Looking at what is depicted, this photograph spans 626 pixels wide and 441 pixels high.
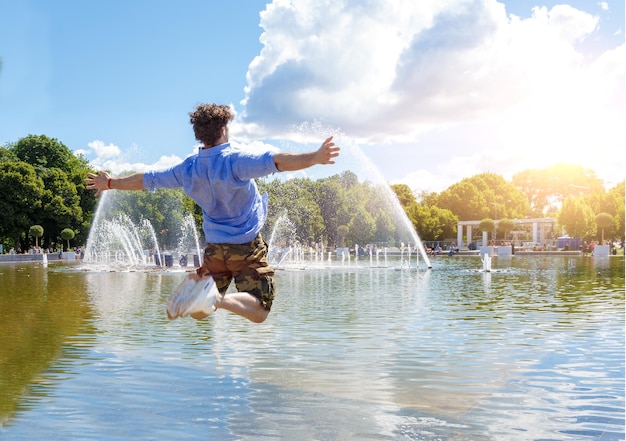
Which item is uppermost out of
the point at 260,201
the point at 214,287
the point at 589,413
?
the point at 260,201

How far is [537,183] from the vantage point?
4459 inches

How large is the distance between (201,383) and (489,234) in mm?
81141

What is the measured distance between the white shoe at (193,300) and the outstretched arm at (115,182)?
114cm

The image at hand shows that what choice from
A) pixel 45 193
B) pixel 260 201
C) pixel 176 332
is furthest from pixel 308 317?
pixel 45 193

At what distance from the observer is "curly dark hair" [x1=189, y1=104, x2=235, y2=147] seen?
5.10 m

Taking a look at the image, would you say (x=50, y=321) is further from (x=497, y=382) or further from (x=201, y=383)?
(x=497, y=382)

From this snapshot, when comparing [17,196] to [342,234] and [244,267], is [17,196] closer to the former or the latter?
[342,234]

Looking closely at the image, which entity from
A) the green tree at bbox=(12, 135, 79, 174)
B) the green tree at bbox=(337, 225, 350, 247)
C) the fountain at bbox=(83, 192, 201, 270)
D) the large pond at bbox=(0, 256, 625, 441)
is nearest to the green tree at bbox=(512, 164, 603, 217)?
the green tree at bbox=(337, 225, 350, 247)

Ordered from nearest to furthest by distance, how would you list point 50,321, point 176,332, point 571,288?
1. point 176,332
2. point 50,321
3. point 571,288

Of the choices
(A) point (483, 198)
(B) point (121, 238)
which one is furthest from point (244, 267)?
(A) point (483, 198)

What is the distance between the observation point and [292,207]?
7731cm

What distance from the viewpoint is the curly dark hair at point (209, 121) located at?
5.10 m

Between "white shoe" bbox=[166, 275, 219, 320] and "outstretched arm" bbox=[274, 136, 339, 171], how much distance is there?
92 cm

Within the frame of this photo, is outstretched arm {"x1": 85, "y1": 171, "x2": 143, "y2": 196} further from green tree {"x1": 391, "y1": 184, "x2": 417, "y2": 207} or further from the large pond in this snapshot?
green tree {"x1": 391, "y1": 184, "x2": 417, "y2": 207}
